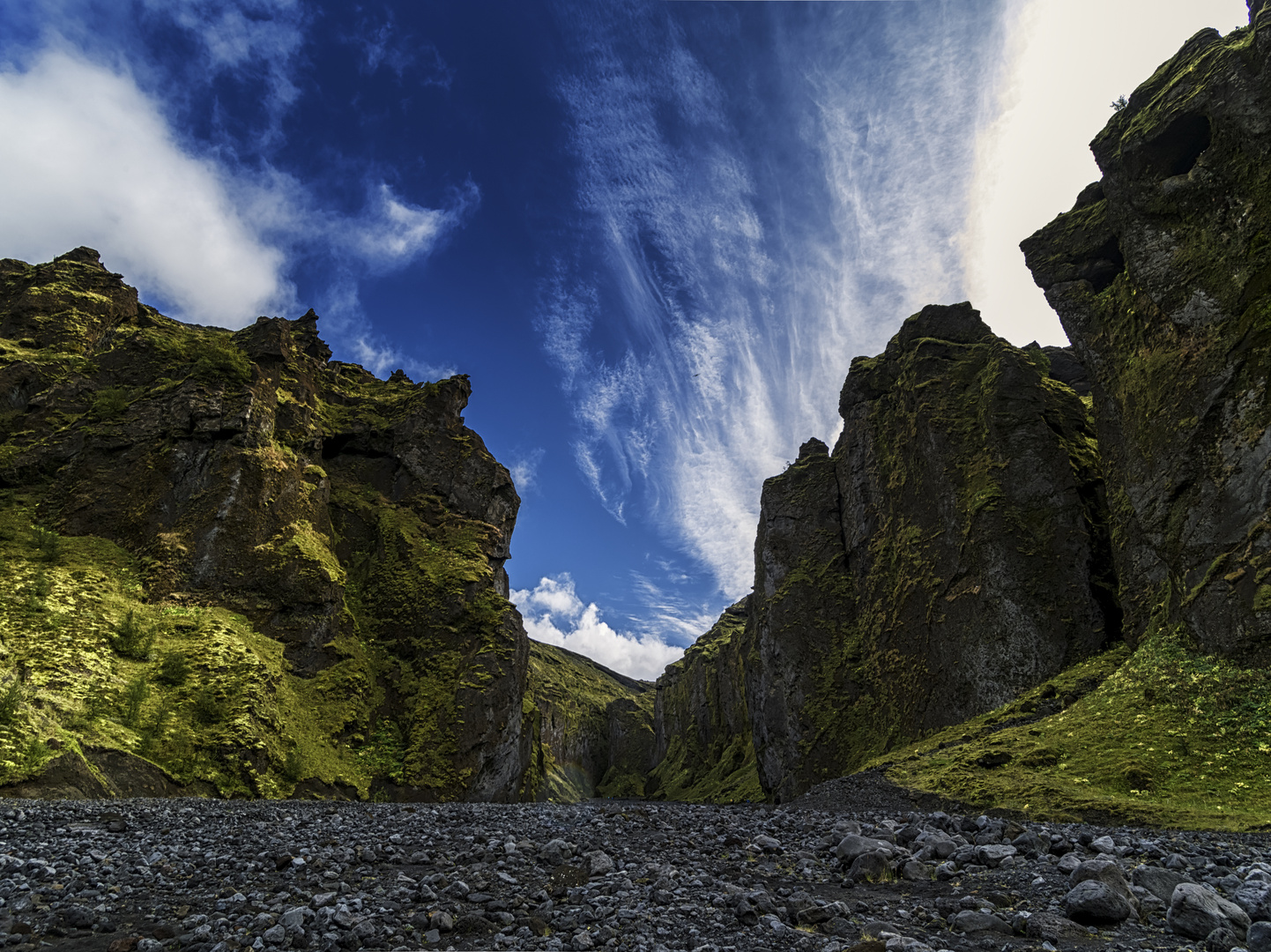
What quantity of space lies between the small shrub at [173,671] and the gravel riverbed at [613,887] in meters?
14.2

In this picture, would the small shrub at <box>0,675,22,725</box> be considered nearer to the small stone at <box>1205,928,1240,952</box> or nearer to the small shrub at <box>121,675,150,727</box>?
the small shrub at <box>121,675,150,727</box>

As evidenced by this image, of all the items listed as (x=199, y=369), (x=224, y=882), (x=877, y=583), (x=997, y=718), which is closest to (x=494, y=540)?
(x=199, y=369)

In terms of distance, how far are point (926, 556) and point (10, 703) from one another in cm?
5243

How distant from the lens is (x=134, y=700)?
23391 mm

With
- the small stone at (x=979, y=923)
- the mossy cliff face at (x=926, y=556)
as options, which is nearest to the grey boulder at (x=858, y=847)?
the small stone at (x=979, y=923)

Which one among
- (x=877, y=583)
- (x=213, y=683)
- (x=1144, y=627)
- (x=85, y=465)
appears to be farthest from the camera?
(x=877, y=583)

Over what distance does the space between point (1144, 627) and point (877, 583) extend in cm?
2331

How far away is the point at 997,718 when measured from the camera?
3045 centimetres

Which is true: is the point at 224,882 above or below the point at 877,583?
below

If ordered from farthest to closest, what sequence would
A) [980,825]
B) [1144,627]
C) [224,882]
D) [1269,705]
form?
[1144,627], [1269,705], [980,825], [224,882]

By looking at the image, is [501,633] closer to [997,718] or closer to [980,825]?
[997,718]

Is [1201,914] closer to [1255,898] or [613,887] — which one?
[1255,898]

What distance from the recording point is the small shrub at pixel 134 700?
22.9 meters

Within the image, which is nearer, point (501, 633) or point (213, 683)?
point (213, 683)
